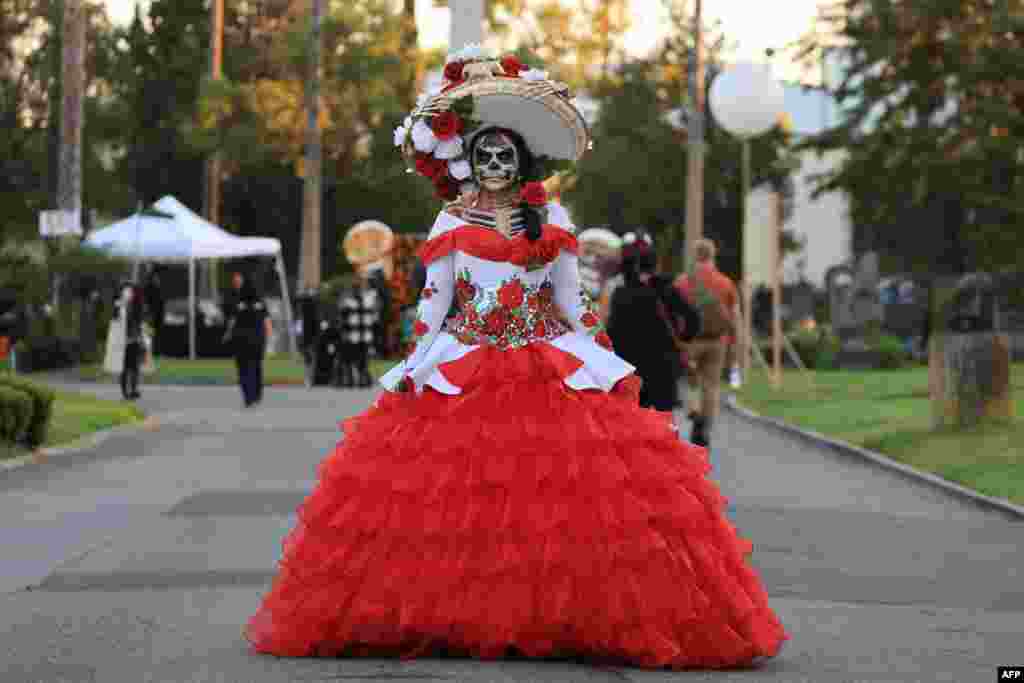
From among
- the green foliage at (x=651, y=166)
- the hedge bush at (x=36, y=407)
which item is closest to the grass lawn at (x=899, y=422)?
the hedge bush at (x=36, y=407)

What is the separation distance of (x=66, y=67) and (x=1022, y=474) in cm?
1991

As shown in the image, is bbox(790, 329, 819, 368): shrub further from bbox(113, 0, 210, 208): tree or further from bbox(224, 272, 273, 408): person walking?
bbox(113, 0, 210, 208): tree

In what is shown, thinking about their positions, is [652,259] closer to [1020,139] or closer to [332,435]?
[332,435]

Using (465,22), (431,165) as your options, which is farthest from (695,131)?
(431,165)

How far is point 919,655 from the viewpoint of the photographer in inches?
337

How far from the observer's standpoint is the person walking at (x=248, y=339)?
91.1 feet

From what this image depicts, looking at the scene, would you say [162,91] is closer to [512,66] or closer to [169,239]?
[169,239]

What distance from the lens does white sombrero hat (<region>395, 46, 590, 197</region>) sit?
28.7 feet

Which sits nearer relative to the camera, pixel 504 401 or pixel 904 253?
pixel 504 401

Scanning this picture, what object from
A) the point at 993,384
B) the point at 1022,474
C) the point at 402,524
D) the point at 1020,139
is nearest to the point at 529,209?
the point at 402,524

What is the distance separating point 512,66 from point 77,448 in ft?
41.1

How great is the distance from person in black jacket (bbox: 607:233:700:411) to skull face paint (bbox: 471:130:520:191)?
23.7ft

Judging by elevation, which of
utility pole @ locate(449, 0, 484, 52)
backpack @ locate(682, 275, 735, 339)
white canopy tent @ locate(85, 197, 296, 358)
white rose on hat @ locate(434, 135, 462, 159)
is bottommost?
backpack @ locate(682, 275, 735, 339)

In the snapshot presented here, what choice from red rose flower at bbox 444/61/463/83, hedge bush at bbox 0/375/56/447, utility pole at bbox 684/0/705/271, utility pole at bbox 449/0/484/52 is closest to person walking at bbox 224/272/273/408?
hedge bush at bbox 0/375/56/447
